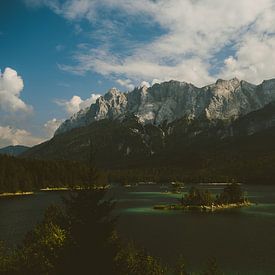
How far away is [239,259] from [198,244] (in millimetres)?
17097

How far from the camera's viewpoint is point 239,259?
8581cm

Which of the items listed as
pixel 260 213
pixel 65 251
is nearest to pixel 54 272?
pixel 65 251

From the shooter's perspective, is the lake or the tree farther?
the lake

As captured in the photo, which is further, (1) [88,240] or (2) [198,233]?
(2) [198,233]

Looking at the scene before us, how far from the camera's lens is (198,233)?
11875 cm

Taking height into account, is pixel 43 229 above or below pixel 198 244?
above

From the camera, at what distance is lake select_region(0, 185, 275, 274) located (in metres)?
85.9

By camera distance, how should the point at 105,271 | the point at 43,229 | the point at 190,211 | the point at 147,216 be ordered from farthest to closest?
the point at 190,211
the point at 147,216
the point at 43,229
the point at 105,271

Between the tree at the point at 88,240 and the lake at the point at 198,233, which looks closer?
the tree at the point at 88,240

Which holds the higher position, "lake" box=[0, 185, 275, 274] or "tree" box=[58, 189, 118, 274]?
"tree" box=[58, 189, 118, 274]

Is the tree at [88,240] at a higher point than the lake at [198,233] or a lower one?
higher

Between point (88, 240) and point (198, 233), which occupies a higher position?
point (88, 240)

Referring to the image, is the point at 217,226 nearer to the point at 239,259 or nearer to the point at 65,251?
the point at 239,259

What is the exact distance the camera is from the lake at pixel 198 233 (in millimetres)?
85875
